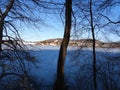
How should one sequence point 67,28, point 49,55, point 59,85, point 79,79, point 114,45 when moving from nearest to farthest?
point 59,85 → point 67,28 → point 114,45 → point 79,79 → point 49,55

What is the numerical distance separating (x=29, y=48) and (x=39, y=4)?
1871 mm

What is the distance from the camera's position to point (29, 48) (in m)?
11.2

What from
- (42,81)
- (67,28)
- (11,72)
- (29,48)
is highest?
(67,28)

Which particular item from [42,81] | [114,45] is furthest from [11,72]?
[42,81]

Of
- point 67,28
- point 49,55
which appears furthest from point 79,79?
point 67,28

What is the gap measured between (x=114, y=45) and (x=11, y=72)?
7.90 m

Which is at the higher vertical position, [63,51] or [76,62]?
[63,51]

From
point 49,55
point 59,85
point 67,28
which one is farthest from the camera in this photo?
point 49,55

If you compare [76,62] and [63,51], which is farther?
[76,62]

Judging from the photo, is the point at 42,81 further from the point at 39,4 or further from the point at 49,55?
the point at 39,4

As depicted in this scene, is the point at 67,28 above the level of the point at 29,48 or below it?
above

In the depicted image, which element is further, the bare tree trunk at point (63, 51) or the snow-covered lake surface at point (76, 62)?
the snow-covered lake surface at point (76, 62)

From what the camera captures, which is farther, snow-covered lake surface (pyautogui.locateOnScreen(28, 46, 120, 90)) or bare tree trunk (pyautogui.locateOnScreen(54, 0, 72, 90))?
snow-covered lake surface (pyautogui.locateOnScreen(28, 46, 120, 90))

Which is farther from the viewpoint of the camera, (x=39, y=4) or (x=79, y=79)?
(x=79, y=79)
